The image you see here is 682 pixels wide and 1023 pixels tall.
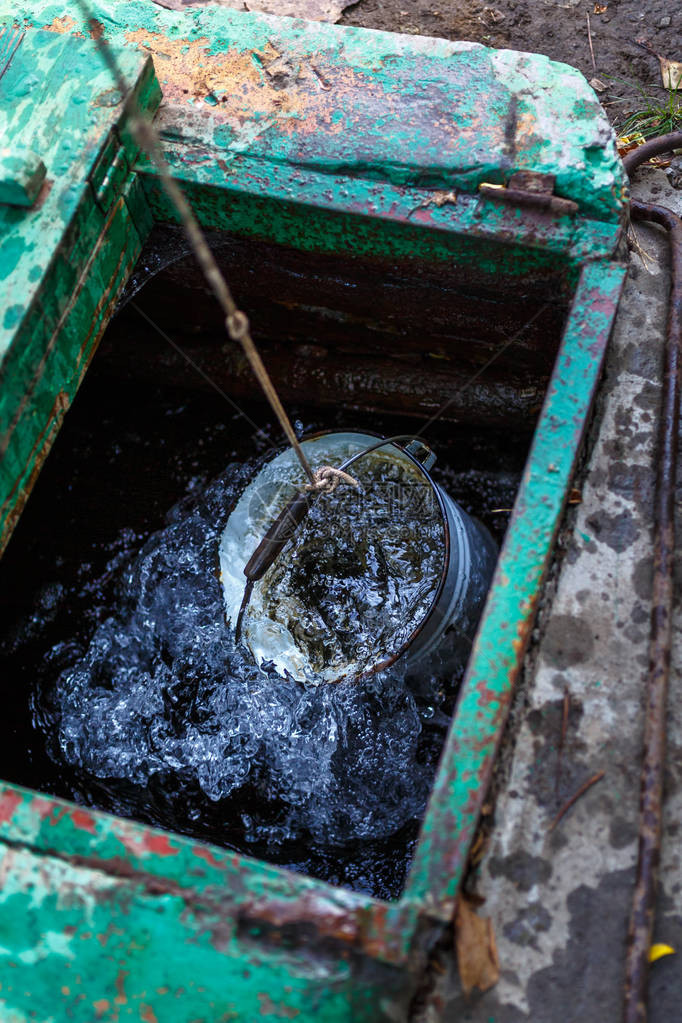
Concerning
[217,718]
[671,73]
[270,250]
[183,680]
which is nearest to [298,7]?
[671,73]

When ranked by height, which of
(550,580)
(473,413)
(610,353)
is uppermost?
(610,353)

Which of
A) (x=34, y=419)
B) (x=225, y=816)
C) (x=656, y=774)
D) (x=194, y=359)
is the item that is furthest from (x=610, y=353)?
(x=225, y=816)

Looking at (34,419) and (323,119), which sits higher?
(323,119)

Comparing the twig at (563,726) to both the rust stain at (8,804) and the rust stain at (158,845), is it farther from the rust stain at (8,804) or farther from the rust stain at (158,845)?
the rust stain at (8,804)

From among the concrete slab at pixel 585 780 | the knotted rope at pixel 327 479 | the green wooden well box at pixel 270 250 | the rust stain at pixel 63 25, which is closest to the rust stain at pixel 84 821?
the green wooden well box at pixel 270 250

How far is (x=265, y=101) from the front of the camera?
6.88 ft

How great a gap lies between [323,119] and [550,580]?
1328 millimetres

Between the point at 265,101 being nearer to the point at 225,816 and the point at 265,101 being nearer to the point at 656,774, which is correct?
the point at 656,774

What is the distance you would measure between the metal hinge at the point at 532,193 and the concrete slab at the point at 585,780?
48 cm

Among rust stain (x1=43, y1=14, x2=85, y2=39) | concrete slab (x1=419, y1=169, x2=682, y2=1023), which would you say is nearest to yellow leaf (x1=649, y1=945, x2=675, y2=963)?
concrete slab (x1=419, y1=169, x2=682, y2=1023)

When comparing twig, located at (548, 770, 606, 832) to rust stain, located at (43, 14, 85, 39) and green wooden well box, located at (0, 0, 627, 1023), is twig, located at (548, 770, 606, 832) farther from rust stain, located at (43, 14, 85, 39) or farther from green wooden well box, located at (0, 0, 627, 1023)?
rust stain, located at (43, 14, 85, 39)

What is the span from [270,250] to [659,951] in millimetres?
1916

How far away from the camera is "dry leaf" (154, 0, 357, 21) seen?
3121 millimetres

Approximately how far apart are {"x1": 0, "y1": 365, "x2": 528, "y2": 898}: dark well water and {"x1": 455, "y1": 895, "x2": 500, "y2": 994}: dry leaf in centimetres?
95
